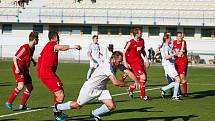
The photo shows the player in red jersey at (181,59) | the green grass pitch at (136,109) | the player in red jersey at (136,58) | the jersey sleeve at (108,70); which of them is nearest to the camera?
the jersey sleeve at (108,70)

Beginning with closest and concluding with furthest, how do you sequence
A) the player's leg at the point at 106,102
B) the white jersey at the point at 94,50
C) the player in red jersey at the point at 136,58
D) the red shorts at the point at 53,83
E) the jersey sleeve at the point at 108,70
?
the jersey sleeve at the point at 108,70 < the player's leg at the point at 106,102 < the red shorts at the point at 53,83 < the player in red jersey at the point at 136,58 < the white jersey at the point at 94,50

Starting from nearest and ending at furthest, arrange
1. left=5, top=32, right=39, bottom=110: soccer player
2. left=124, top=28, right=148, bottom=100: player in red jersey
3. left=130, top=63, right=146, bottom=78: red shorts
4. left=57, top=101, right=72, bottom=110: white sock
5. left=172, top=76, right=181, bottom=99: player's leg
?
left=57, top=101, right=72, bottom=110: white sock → left=5, top=32, right=39, bottom=110: soccer player → left=172, top=76, right=181, bottom=99: player's leg → left=124, top=28, right=148, bottom=100: player in red jersey → left=130, top=63, right=146, bottom=78: red shorts

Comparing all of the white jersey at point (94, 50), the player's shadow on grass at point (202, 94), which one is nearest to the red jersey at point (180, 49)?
the player's shadow on grass at point (202, 94)

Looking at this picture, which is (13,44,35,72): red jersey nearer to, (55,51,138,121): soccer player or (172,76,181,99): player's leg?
(55,51,138,121): soccer player

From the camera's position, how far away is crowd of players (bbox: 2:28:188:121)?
991cm

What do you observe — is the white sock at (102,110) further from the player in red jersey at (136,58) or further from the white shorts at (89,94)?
the player in red jersey at (136,58)

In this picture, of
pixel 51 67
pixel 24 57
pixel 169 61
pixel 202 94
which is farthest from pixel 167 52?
pixel 51 67

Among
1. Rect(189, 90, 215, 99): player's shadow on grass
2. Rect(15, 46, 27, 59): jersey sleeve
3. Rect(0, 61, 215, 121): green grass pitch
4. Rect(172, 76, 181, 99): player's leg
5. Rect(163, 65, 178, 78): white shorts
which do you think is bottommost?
Rect(189, 90, 215, 99): player's shadow on grass

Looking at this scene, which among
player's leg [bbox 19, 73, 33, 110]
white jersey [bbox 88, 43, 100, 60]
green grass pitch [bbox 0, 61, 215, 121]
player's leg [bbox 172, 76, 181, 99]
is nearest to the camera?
green grass pitch [bbox 0, 61, 215, 121]

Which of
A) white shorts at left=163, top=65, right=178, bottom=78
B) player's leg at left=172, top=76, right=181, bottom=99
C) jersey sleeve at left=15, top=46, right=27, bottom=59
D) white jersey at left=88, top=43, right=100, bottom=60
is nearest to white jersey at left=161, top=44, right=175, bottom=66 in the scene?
white shorts at left=163, top=65, right=178, bottom=78

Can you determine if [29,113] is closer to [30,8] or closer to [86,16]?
[86,16]

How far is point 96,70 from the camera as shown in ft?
32.8

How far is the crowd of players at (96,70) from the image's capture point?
9906 mm

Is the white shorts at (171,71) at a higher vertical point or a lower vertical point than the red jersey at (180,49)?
lower
